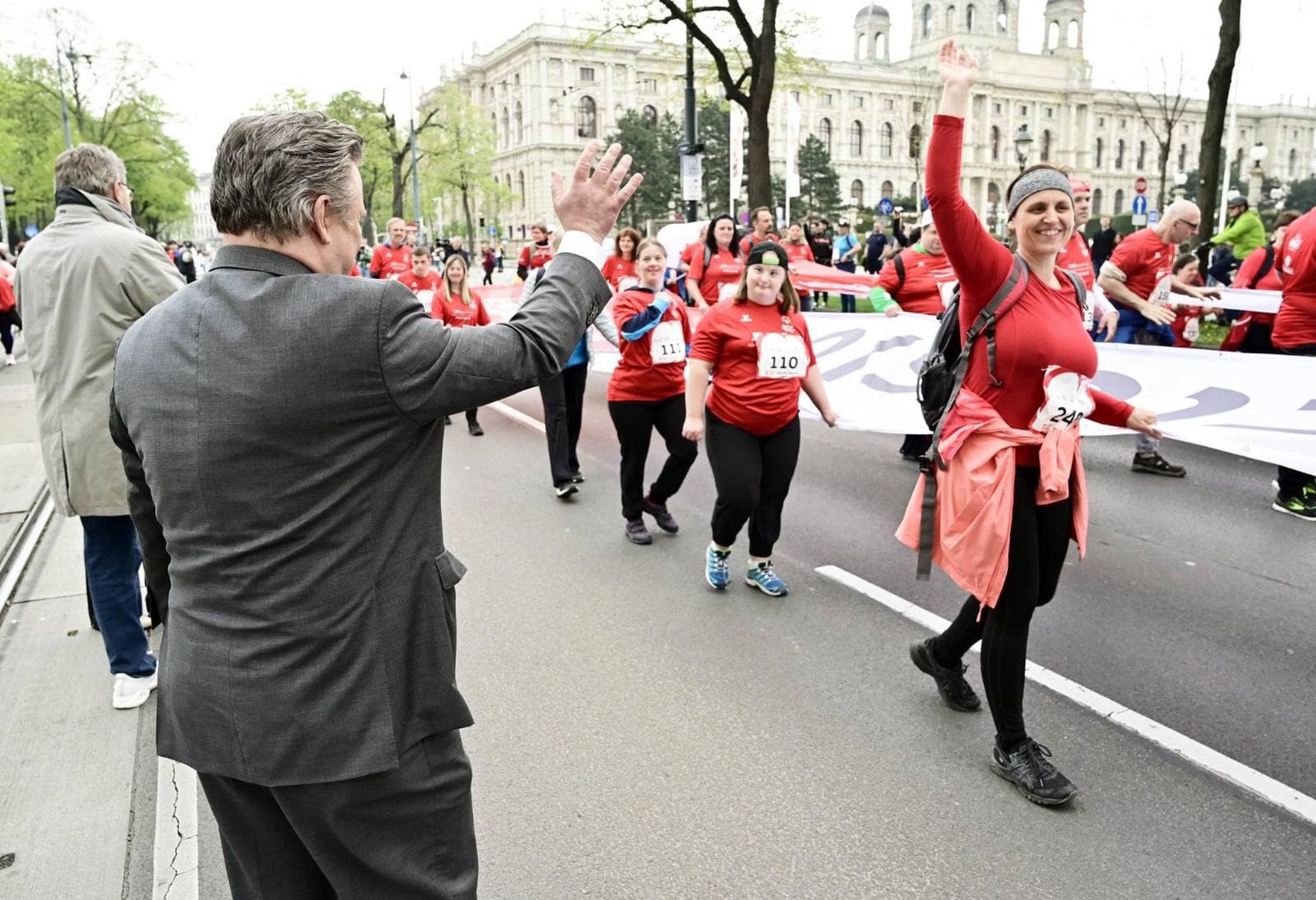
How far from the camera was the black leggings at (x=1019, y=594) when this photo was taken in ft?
10.9

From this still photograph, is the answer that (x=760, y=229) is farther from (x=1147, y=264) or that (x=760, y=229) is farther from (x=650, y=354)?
(x=650, y=354)

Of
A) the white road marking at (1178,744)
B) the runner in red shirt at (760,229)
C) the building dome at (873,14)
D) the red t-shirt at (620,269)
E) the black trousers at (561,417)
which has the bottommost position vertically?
the white road marking at (1178,744)


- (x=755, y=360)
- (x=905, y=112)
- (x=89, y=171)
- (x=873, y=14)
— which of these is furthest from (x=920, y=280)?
(x=873, y=14)

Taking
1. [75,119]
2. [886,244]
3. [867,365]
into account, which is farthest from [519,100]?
[867,365]

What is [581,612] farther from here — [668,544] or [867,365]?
[867,365]

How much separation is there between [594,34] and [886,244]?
8.74 metres

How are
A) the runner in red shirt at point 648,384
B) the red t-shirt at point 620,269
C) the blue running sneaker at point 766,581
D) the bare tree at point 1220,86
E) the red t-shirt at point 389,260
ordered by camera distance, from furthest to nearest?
the red t-shirt at point 389,260 → the bare tree at point 1220,86 → the red t-shirt at point 620,269 → the runner in red shirt at point 648,384 → the blue running sneaker at point 766,581

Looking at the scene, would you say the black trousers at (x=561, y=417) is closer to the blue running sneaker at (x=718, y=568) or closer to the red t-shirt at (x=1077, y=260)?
the blue running sneaker at (x=718, y=568)

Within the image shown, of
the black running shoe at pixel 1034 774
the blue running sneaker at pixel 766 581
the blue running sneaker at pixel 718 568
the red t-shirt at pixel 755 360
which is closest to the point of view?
the black running shoe at pixel 1034 774

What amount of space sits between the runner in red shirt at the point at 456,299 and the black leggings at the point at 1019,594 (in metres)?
7.44

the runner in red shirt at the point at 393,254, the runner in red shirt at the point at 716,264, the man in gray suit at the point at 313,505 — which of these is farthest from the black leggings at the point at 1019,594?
the runner in red shirt at the point at 393,254

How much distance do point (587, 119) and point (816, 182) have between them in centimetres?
2580

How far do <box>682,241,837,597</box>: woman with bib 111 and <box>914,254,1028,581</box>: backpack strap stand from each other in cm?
167

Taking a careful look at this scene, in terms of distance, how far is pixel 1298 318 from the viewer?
23.3ft
